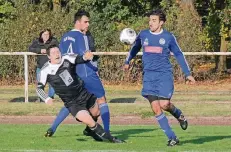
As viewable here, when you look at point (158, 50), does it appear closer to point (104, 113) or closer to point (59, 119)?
point (104, 113)

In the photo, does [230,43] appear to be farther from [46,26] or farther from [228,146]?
[228,146]

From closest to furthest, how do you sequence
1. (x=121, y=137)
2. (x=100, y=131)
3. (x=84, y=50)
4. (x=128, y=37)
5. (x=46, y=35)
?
1. (x=100, y=131)
2. (x=84, y=50)
3. (x=128, y=37)
4. (x=121, y=137)
5. (x=46, y=35)

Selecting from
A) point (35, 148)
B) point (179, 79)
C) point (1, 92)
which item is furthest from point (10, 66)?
point (35, 148)

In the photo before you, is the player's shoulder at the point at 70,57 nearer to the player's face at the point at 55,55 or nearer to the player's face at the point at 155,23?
the player's face at the point at 55,55

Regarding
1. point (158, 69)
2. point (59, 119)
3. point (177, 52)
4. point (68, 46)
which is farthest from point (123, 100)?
point (158, 69)

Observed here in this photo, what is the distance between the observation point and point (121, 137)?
13430 mm

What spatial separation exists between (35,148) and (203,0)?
2209cm

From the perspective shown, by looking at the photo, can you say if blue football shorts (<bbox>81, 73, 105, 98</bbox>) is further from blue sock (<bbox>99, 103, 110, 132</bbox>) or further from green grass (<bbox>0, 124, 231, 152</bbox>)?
green grass (<bbox>0, 124, 231, 152</bbox>)

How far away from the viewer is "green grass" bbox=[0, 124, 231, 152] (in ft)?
38.0

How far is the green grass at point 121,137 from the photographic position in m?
11.6

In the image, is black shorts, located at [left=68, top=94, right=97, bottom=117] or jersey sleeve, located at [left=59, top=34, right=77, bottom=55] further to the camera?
jersey sleeve, located at [left=59, top=34, right=77, bottom=55]

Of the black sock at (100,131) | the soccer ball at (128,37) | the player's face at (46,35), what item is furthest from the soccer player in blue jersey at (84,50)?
the player's face at (46,35)

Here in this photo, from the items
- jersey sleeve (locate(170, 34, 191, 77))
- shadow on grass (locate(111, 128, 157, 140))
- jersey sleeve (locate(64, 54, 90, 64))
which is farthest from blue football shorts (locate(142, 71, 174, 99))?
shadow on grass (locate(111, 128, 157, 140))

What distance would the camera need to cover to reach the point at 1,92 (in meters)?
24.1
